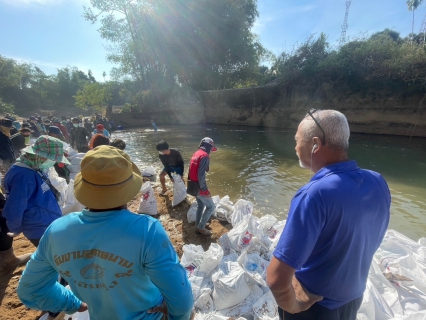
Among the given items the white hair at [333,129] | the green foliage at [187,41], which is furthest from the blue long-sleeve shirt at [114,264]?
the green foliage at [187,41]

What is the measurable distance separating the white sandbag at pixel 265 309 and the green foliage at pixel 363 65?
49.9 feet

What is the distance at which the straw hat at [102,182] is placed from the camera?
0.87 meters

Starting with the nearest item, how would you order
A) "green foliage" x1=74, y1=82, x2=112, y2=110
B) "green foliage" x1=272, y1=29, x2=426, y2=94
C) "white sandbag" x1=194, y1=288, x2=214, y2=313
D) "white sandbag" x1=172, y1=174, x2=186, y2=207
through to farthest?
"white sandbag" x1=194, y1=288, x2=214, y2=313
"white sandbag" x1=172, y1=174, x2=186, y2=207
"green foliage" x1=272, y1=29, x2=426, y2=94
"green foliage" x1=74, y1=82, x2=112, y2=110

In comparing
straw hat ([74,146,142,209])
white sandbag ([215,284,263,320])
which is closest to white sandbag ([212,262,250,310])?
white sandbag ([215,284,263,320])

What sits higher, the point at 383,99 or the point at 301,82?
the point at 301,82

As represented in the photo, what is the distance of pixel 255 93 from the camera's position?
18.9m

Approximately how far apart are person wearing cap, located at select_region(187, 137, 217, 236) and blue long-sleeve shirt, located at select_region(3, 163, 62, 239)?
1812mm

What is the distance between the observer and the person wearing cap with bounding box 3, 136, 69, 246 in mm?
1984

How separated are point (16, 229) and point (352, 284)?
2873 millimetres

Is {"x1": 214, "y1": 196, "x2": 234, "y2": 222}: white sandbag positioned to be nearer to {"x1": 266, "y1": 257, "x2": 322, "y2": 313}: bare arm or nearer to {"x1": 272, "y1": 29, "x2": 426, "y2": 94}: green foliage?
{"x1": 266, "y1": 257, "x2": 322, "y2": 313}: bare arm

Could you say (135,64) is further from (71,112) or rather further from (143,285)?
(143,285)

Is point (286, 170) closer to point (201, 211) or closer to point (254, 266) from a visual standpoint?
point (201, 211)

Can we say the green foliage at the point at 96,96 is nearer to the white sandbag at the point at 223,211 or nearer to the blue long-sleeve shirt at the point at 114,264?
the white sandbag at the point at 223,211

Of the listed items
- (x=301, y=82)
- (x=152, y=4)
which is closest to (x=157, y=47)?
(x=152, y=4)
